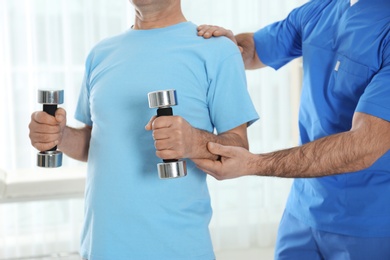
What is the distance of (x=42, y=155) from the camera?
150cm

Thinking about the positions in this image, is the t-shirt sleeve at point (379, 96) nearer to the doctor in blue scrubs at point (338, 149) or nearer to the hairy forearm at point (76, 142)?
the doctor in blue scrubs at point (338, 149)

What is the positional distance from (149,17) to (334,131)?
0.57 meters

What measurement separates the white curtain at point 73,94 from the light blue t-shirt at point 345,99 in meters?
1.83

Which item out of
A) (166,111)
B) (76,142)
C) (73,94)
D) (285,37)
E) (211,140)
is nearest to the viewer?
(166,111)

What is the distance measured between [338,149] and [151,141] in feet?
1.48

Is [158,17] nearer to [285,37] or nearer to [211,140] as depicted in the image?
[211,140]

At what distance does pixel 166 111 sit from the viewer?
4.43 ft

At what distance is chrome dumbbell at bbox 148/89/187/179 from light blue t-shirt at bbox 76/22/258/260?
0.18 meters

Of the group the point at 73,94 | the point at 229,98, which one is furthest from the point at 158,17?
the point at 73,94

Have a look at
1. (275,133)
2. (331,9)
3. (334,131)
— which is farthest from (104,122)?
(275,133)

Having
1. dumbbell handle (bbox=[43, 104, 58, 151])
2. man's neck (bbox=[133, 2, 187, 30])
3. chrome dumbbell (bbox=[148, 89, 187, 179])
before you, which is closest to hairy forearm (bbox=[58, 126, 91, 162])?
dumbbell handle (bbox=[43, 104, 58, 151])

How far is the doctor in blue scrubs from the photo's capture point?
1531 millimetres

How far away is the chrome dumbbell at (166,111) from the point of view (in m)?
1.29

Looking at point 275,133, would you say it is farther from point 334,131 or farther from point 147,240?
point 147,240
